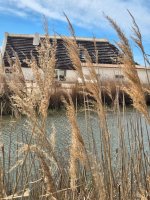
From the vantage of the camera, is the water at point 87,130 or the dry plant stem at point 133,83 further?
the water at point 87,130

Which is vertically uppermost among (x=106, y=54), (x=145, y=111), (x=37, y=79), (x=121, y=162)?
(x=106, y=54)

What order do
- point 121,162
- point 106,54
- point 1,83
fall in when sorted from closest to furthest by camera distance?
point 121,162 < point 1,83 < point 106,54

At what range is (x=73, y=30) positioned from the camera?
3041 millimetres

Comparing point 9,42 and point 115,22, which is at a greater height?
point 9,42

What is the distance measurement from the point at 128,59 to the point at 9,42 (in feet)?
117

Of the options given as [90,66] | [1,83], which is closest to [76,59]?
[90,66]

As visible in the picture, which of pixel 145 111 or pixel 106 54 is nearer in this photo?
pixel 145 111

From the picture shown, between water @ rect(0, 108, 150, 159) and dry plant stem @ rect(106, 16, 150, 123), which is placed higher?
dry plant stem @ rect(106, 16, 150, 123)

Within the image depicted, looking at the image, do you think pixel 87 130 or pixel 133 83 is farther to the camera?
pixel 87 130

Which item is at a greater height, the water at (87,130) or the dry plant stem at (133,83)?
the dry plant stem at (133,83)

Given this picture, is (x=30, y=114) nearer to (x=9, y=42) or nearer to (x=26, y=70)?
(x=26, y=70)

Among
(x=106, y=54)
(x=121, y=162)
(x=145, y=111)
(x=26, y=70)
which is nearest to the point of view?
(x=145, y=111)

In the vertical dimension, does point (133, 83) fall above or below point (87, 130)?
above

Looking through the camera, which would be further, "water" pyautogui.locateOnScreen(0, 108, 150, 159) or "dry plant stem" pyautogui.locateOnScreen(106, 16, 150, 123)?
"water" pyautogui.locateOnScreen(0, 108, 150, 159)
